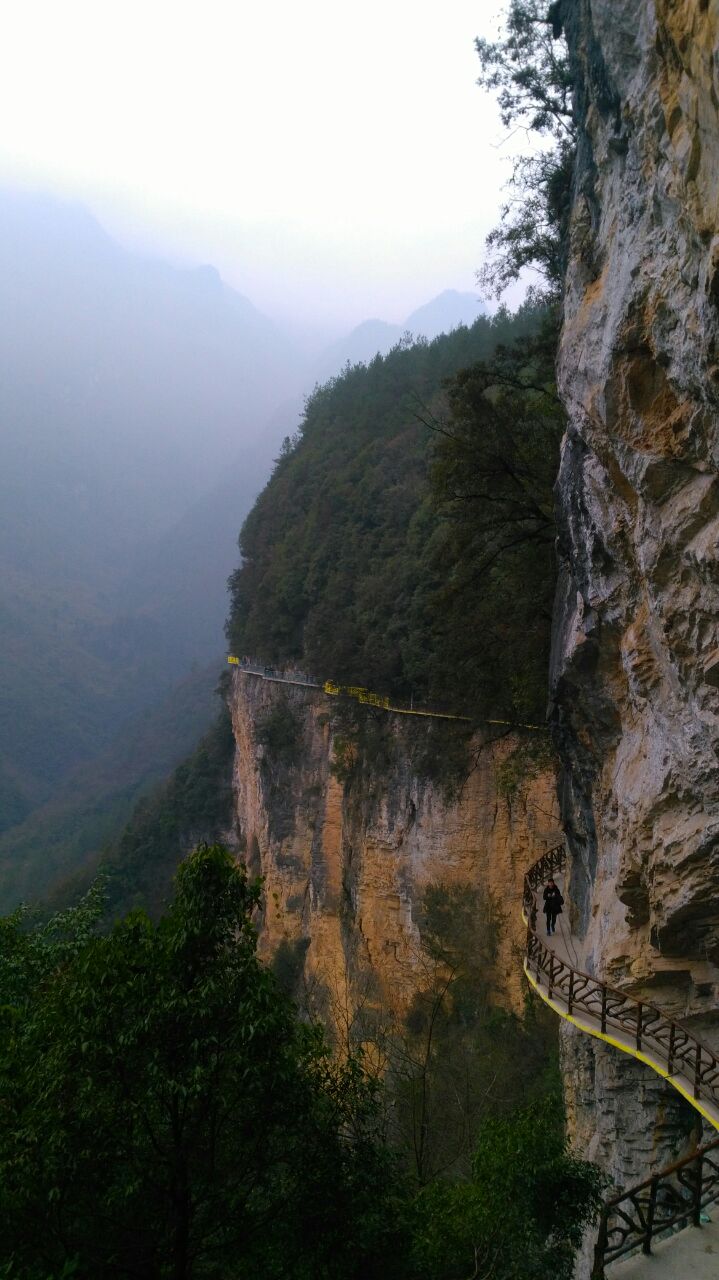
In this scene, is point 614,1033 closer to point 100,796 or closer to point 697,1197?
point 697,1197

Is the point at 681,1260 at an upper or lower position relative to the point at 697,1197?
lower

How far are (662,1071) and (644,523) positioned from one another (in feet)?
15.4

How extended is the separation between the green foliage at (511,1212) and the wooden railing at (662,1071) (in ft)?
1.15

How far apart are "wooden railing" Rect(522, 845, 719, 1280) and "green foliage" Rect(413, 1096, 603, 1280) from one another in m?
0.35

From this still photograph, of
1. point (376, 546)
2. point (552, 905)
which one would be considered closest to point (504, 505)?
point (552, 905)

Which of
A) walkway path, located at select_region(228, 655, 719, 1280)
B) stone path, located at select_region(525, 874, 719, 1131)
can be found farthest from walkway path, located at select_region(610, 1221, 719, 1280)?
stone path, located at select_region(525, 874, 719, 1131)

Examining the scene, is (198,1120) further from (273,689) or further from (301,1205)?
(273,689)

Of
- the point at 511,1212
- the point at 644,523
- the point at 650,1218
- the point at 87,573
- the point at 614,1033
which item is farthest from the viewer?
the point at 87,573

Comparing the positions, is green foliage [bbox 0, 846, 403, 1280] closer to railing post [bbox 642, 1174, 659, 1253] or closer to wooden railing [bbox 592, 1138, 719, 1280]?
wooden railing [bbox 592, 1138, 719, 1280]

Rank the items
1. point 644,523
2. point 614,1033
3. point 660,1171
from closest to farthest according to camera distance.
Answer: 1. point 644,523
2. point 660,1171
3. point 614,1033

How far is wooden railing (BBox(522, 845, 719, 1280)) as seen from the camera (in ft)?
20.8

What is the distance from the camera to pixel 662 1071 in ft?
24.5

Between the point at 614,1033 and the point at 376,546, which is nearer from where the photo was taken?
the point at 614,1033

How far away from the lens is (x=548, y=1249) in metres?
6.95
